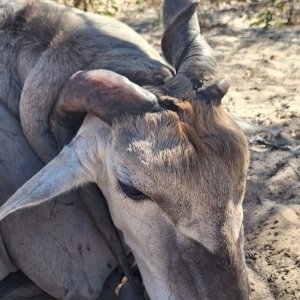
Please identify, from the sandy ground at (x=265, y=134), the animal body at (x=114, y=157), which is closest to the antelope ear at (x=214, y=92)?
the animal body at (x=114, y=157)

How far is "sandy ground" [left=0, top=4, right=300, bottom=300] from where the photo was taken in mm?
3521

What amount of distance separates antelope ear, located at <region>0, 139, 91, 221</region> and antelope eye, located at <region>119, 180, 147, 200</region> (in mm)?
245

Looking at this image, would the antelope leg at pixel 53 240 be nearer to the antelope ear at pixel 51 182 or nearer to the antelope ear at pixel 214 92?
the antelope ear at pixel 51 182

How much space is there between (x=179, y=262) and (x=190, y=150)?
390mm

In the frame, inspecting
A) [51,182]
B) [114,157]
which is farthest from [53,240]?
[114,157]

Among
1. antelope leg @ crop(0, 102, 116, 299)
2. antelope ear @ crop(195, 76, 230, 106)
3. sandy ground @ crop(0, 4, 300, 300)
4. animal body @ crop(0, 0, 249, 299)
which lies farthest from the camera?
sandy ground @ crop(0, 4, 300, 300)

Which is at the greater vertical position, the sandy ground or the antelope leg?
the antelope leg

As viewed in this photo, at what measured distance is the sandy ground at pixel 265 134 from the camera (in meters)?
3.52

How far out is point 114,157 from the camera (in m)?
2.58

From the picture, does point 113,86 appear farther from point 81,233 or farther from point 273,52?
point 273,52

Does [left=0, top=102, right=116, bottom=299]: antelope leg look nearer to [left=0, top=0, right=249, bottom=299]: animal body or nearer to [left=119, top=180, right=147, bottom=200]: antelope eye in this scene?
[left=0, top=0, right=249, bottom=299]: animal body

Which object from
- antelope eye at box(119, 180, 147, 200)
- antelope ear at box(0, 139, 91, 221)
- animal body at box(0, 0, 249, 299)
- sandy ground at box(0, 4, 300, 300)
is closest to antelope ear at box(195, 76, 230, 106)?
animal body at box(0, 0, 249, 299)

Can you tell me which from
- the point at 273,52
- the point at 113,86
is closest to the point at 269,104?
the point at 273,52

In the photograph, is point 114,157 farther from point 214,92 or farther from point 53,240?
point 53,240
